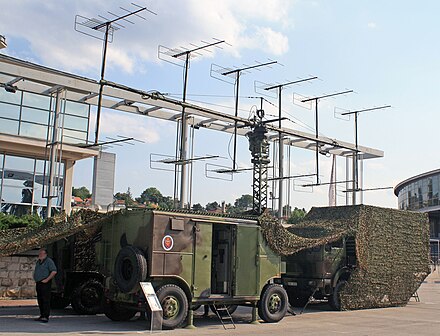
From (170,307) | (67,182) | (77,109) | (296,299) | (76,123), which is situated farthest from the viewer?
(67,182)

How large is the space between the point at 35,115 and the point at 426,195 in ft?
161

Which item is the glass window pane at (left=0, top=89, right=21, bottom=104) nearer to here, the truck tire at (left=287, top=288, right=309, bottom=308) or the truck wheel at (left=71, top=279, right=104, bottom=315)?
the truck wheel at (left=71, top=279, right=104, bottom=315)

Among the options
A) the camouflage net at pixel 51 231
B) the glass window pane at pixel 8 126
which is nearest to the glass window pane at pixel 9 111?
the glass window pane at pixel 8 126

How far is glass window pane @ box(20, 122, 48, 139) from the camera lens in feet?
82.8

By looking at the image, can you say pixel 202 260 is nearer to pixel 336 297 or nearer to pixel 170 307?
pixel 170 307

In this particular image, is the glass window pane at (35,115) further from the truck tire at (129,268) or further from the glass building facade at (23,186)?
the truck tire at (129,268)

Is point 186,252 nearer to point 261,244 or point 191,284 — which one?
point 191,284

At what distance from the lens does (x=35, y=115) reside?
1018 inches

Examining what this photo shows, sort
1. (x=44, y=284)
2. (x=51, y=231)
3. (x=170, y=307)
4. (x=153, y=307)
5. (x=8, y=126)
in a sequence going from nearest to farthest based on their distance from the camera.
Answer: (x=153, y=307), (x=170, y=307), (x=44, y=284), (x=51, y=231), (x=8, y=126)

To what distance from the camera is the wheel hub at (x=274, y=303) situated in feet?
49.6

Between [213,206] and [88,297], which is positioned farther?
[213,206]

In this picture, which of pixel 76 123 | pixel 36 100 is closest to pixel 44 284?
pixel 36 100

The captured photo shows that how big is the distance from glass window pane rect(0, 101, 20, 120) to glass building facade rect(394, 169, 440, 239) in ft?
156

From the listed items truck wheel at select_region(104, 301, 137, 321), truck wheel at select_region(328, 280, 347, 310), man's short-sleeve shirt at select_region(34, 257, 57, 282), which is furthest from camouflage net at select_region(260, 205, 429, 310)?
man's short-sleeve shirt at select_region(34, 257, 57, 282)
